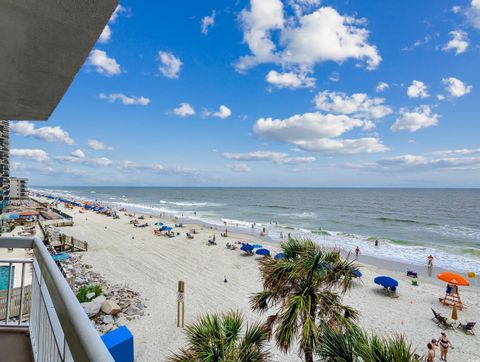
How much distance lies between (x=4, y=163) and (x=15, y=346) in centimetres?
5968

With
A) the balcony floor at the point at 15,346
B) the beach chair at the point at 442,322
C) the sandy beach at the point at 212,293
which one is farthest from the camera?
the beach chair at the point at 442,322

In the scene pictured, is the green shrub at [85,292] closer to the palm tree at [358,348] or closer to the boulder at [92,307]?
the boulder at [92,307]

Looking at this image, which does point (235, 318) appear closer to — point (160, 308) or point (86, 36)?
point (86, 36)

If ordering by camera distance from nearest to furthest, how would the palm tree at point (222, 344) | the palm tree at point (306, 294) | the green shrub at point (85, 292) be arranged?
the palm tree at point (222, 344) < the palm tree at point (306, 294) < the green shrub at point (85, 292)

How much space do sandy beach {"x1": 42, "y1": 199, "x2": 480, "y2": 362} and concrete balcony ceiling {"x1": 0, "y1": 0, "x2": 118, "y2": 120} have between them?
9.87 metres

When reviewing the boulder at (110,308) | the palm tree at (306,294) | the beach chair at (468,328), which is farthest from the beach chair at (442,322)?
the boulder at (110,308)

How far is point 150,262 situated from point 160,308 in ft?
27.8

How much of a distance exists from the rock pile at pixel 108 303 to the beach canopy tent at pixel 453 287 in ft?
54.3

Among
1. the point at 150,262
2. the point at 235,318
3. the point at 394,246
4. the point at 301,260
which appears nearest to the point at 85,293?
the point at 150,262

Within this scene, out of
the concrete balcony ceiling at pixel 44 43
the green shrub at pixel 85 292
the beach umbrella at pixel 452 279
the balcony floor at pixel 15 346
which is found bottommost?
the green shrub at pixel 85 292

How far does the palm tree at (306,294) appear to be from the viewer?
5.40 metres

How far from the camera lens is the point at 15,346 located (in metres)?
2.84

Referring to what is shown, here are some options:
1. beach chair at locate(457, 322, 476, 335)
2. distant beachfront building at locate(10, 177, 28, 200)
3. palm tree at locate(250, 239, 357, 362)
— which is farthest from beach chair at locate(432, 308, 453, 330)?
distant beachfront building at locate(10, 177, 28, 200)

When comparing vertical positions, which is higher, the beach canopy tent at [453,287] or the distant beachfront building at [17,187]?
the distant beachfront building at [17,187]
